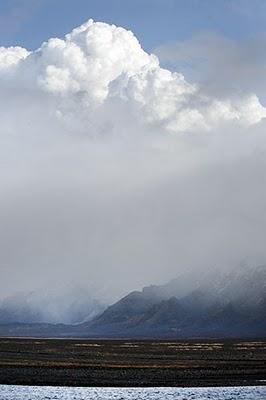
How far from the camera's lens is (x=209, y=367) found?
125250 mm

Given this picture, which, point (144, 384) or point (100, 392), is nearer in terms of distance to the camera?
point (100, 392)

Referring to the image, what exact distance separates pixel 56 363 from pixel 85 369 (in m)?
15.2

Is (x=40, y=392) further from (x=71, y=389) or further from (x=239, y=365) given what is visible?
(x=239, y=365)

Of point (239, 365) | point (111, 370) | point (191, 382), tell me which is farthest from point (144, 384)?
point (239, 365)

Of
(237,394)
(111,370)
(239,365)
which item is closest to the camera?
(237,394)

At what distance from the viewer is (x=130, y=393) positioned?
285ft

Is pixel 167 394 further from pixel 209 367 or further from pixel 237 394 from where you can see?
pixel 209 367

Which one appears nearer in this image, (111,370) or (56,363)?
(111,370)

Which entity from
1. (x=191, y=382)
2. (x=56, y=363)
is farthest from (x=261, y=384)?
(x=56, y=363)

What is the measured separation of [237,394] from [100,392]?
62.6 feet

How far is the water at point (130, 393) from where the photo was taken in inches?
3187

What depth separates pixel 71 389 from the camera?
297 feet

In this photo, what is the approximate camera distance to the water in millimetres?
80938

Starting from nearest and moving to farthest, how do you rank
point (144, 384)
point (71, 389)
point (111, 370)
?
point (71, 389) < point (144, 384) < point (111, 370)
